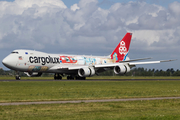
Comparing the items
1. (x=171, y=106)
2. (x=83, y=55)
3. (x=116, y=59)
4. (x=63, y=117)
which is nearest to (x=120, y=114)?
(x=63, y=117)

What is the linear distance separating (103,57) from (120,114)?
58.7 metres

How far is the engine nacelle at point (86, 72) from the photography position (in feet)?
201

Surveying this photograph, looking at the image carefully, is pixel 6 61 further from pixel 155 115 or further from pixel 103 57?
pixel 155 115

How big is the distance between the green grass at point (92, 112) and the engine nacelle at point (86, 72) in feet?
132

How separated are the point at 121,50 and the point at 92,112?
6015 centimetres

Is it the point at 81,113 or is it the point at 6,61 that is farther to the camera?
the point at 6,61

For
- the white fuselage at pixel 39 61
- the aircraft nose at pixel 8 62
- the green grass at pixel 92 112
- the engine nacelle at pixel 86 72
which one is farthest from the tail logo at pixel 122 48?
the green grass at pixel 92 112

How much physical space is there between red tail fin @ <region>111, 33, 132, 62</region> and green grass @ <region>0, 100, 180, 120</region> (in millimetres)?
55560

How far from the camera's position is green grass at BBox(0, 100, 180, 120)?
15.6 m

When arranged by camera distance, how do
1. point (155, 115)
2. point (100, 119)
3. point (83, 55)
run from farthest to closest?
point (83, 55), point (155, 115), point (100, 119)

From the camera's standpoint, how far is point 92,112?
17406 mm

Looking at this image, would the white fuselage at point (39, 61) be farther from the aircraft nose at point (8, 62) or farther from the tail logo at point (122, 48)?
the tail logo at point (122, 48)

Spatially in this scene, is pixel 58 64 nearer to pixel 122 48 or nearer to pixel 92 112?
pixel 122 48

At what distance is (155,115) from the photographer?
54.2ft
